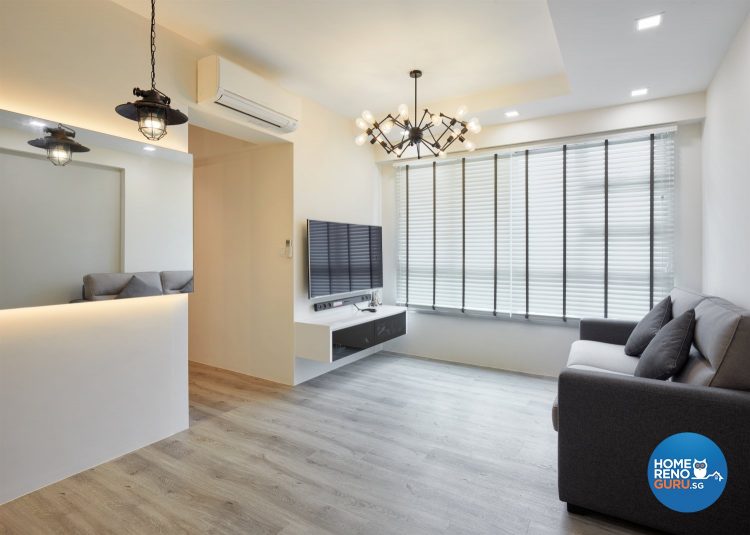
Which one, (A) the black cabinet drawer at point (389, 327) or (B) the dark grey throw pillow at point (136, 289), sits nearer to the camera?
(B) the dark grey throw pillow at point (136, 289)

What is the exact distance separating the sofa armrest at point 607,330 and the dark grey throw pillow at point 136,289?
3594mm

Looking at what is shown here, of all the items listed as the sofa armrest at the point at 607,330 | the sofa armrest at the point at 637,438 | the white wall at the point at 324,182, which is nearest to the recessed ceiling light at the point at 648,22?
the sofa armrest at the point at 637,438

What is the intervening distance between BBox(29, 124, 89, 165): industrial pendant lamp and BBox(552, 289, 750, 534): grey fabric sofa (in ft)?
9.99

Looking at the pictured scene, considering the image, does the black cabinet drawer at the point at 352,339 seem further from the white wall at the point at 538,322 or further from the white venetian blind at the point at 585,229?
the white venetian blind at the point at 585,229

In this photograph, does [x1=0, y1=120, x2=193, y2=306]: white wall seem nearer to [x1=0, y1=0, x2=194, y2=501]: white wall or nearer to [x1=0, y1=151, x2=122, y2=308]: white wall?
[x1=0, y1=151, x2=122, y2=308]: white wall

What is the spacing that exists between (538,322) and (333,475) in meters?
2.89

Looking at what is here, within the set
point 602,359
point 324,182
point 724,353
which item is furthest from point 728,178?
point 324,182

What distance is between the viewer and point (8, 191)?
6.73 ft

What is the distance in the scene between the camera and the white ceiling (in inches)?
96.1

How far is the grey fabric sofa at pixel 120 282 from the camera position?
7.90 feet

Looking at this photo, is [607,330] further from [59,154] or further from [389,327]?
[59,154]

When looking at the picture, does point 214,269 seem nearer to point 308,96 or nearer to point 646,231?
point 308,96

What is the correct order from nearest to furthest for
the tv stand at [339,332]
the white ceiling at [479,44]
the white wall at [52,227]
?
1. the white wall at [52,227]
2. the white ceiling at [479,44]
3. the tv stand at [339,332]

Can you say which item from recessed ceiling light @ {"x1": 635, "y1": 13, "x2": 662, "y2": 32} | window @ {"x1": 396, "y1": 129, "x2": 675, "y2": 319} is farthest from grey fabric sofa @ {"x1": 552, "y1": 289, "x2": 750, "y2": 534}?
window @ {"x1": 396, "y1": 129, "x2": 675, "y2": 319}
